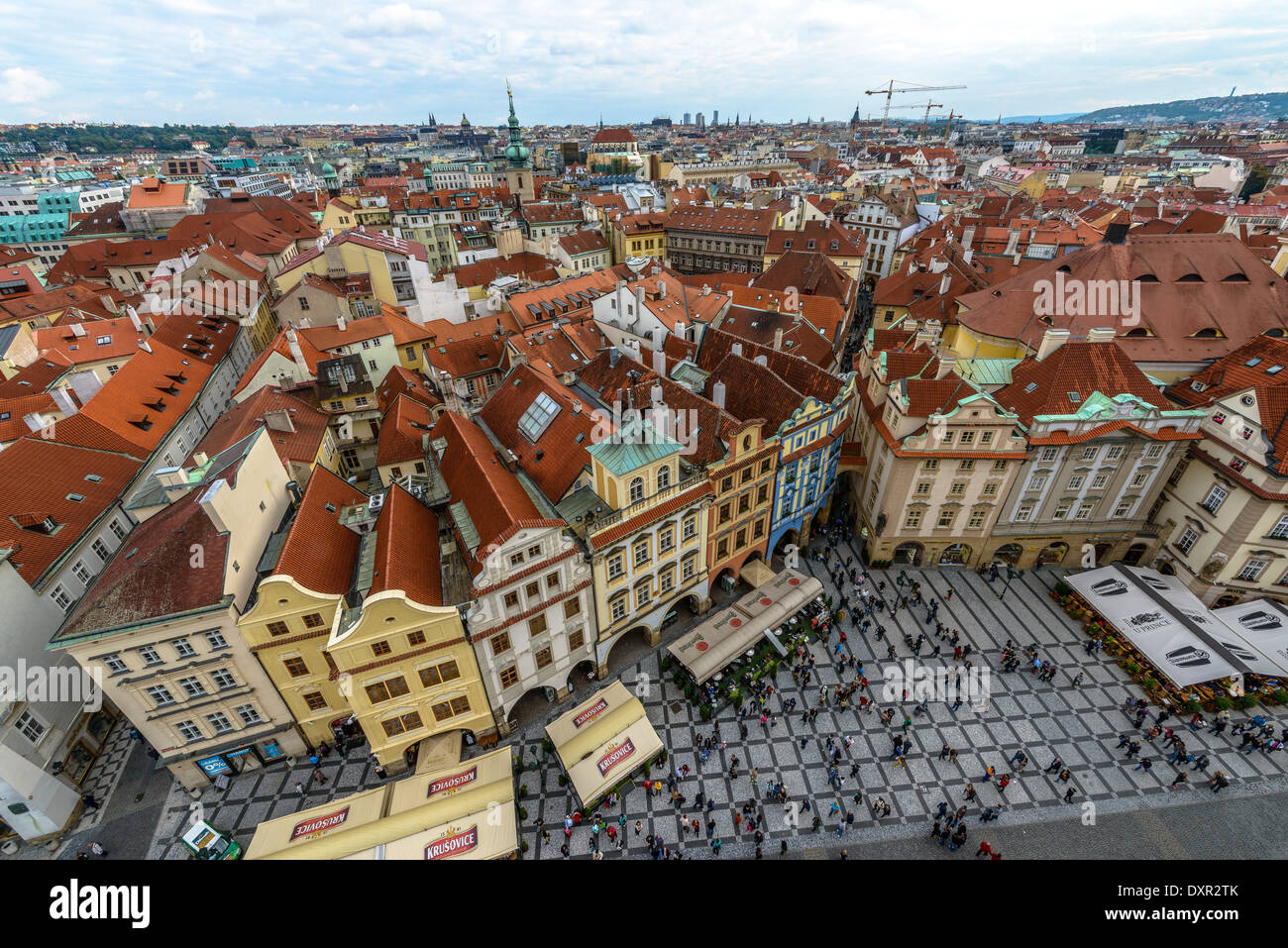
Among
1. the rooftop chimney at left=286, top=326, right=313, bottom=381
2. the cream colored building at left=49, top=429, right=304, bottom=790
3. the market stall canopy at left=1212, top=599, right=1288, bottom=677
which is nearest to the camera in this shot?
the cream colored building at left=49, top=429, right=304, bottom=790

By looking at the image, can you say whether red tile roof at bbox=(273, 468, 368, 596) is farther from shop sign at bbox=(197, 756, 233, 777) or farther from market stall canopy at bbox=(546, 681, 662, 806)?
market stall canopy at bbox=(546, 681, 662, 806)

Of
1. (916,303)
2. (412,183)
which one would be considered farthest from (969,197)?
(412,183)

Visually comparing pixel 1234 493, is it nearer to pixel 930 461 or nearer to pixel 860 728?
pixel 930 461

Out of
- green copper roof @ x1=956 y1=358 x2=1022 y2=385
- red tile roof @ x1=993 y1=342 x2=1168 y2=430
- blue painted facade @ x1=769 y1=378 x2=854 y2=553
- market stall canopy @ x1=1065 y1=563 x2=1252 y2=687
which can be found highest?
red tile roof @ x1=993 y1=342 x2=1168 y2=430

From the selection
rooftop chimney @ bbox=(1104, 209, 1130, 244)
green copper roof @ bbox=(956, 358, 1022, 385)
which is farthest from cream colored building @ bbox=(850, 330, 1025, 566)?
rooftop chimney @ bbox=(1104, 209, 1130, 244)

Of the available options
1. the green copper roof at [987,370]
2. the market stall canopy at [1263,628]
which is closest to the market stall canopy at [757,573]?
the green copper roof at [987,370]
